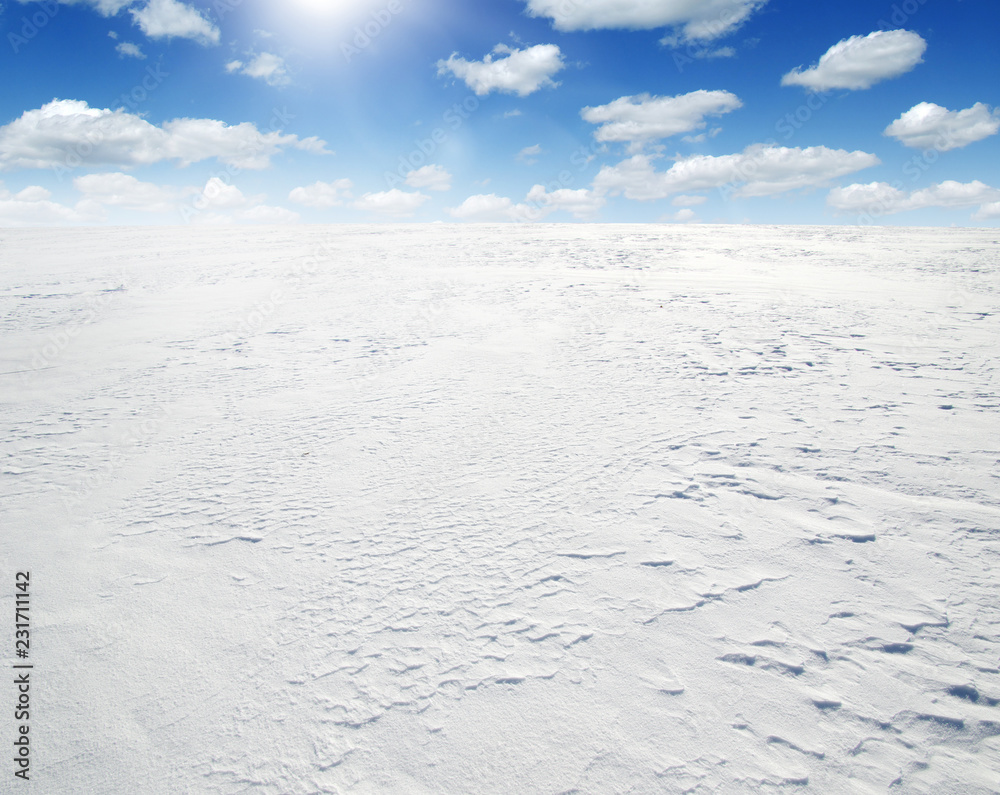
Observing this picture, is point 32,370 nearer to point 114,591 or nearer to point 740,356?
point 114,591

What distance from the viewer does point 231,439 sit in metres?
3.37

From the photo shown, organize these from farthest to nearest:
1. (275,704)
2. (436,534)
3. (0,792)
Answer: (436,534) → (275,704) → (0,792)

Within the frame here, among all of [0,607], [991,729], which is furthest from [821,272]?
[0,607]

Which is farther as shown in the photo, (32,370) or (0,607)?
(32,370)

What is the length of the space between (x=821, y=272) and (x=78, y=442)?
34.8 feet

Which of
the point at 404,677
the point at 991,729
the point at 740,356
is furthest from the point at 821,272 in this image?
the point at 404,677

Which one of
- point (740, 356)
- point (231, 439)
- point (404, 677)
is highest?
point (740, 356)

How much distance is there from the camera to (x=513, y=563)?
2.17 meters

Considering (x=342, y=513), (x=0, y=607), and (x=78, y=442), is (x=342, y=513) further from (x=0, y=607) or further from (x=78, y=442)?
(x=78, y=442)

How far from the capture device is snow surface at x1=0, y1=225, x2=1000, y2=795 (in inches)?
58.2

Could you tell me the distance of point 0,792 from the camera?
139 centimetres

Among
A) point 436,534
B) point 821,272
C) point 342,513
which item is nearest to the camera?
point 436,534

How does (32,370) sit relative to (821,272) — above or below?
below

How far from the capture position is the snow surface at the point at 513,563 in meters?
1.48
